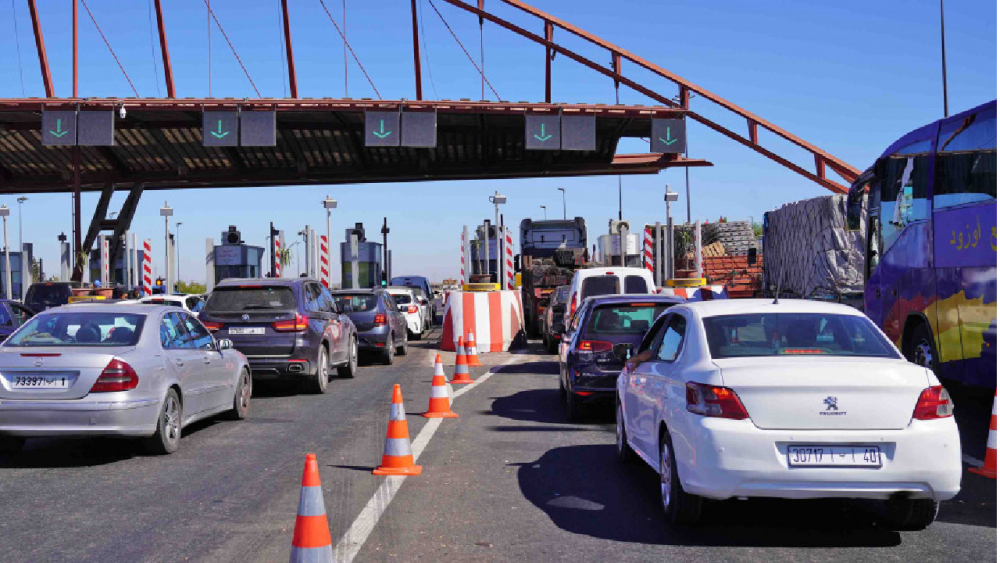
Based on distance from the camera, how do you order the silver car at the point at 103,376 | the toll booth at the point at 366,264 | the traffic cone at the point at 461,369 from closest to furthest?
1. the silver car at the point at 103,376
2. the traffic cone at the point at 461,369
3. the toll booth at the point at 366,264

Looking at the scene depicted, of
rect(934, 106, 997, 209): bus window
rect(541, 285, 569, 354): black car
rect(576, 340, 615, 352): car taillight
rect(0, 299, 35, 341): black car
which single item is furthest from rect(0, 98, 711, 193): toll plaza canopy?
rect(576, 340, 615, 352): car taillight

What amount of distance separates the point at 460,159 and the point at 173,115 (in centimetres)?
1161

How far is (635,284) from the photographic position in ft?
72.2

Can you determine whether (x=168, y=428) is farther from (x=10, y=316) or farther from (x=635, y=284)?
(x=635, y=284)

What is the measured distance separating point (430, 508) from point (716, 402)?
2.22 m

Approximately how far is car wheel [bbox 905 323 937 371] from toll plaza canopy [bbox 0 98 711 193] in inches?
889

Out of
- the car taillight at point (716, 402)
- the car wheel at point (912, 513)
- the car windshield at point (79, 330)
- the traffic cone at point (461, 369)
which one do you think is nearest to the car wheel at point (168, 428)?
the car windshield at point (79, 330)

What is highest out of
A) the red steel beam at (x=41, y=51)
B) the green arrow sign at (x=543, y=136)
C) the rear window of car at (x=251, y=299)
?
the red steel beam at (x=41, y=51)

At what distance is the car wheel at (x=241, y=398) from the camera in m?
13.0

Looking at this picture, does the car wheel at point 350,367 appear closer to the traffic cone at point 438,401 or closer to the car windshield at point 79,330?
the traffic cone at point 438,401

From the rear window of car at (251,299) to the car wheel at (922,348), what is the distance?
337 inches

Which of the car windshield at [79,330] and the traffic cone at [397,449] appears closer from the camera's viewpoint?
the traffic cone at [397,449]

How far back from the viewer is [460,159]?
1737 inches

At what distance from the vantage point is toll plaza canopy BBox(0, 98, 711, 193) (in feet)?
115
